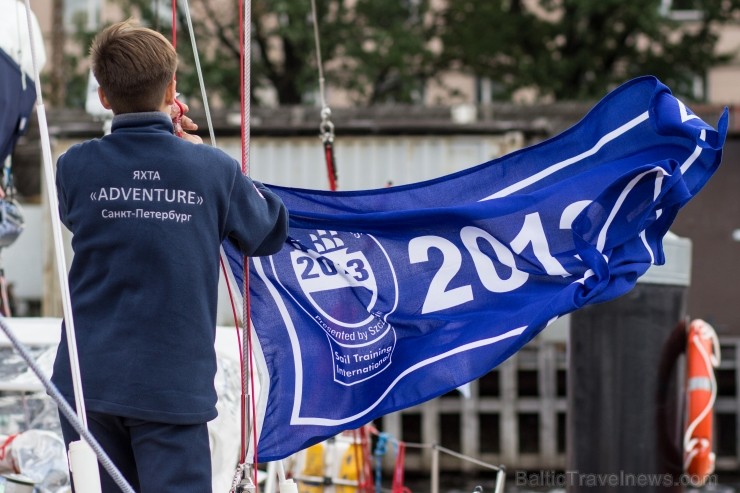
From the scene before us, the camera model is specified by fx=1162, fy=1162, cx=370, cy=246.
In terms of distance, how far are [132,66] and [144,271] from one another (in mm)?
480

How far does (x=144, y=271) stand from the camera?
2.68 m

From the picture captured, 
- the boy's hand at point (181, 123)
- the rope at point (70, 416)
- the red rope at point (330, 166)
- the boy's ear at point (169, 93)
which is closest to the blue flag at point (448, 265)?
the boy's hand at point (181, 123)

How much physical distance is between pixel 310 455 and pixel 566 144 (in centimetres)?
248

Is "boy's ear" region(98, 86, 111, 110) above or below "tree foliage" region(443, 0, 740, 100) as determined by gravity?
below

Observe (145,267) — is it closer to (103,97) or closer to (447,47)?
(103,97)

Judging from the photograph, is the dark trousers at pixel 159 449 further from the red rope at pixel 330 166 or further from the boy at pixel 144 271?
the red rope at pixel 330 166

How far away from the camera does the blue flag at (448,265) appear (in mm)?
3557

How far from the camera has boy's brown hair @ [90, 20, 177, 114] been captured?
2709 mm

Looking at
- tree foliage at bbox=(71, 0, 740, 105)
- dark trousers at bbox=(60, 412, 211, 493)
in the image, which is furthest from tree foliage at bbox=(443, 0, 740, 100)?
dark trousers at bbox=(60, 412, 211, 493)

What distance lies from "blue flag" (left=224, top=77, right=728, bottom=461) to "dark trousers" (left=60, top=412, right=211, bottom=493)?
2.57 ft

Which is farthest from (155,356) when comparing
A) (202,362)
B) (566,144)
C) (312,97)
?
(312,97)

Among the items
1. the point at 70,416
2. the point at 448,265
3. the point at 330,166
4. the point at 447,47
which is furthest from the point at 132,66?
the point at 447,47

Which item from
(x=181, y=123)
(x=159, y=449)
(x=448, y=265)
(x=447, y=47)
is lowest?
(x=159, y=449)

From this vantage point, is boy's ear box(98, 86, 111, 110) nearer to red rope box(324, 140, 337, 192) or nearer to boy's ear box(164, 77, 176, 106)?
boy's ear box(164, 77, 176, 106)
